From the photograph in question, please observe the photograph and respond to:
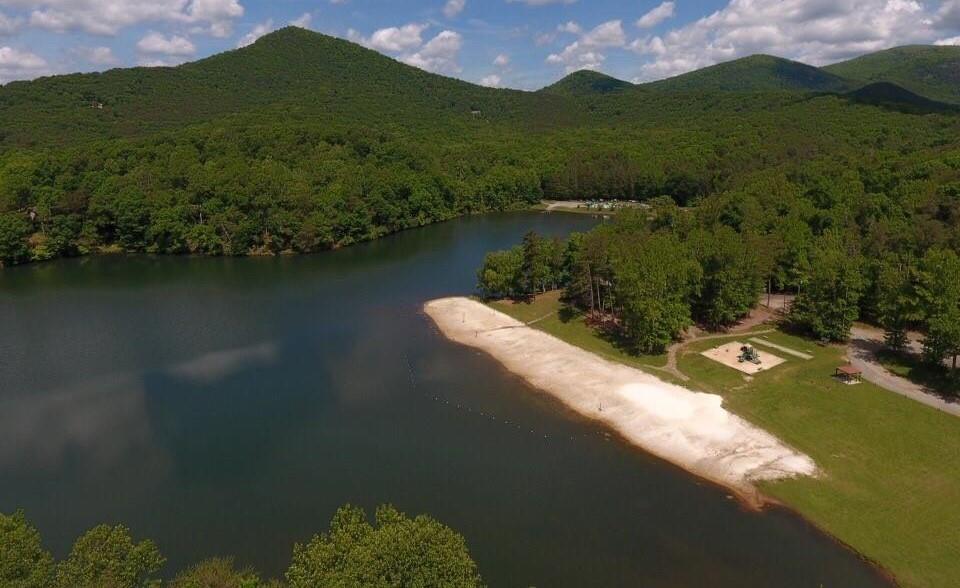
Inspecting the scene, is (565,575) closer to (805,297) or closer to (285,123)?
(805,297)

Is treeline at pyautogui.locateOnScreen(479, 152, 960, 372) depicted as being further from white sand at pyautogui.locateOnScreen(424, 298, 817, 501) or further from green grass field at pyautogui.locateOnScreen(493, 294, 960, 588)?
white sand at pyautogui.locateOnScreen(424, 298, 817, 501)

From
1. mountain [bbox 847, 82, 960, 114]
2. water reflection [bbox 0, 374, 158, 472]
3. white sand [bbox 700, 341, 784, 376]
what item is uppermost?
mountain [bbox 847, 82, 960, 114]

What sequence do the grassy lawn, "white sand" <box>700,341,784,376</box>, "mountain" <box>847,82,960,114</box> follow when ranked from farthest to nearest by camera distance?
"mountain" <box>847,82,960,114</box> → "white sand" <box>700,341,784,376</box> → the grassy lawn

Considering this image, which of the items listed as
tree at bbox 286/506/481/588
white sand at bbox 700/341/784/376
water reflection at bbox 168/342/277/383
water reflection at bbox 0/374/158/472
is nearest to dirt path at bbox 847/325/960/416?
white sand at bbox 700/341/784/376

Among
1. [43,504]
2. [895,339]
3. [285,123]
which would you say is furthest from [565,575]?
[285,123]

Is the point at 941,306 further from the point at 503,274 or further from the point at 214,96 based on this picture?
the point at 214,96

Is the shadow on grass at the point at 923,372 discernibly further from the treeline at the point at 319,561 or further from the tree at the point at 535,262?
the treeline at the point at 319,561

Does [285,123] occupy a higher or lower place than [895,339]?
higher
